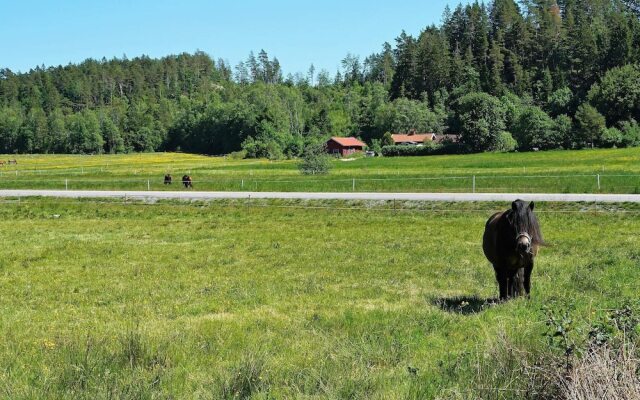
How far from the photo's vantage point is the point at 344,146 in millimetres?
145375

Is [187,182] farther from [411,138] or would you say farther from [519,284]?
[411,138]

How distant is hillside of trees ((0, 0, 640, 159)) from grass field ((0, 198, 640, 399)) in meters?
99.0

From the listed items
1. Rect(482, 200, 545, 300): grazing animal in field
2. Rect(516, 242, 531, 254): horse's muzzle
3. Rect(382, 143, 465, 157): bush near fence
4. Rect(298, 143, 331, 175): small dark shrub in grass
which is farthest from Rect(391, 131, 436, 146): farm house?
Rect(516, 242, 531, 254): horse's muzzle

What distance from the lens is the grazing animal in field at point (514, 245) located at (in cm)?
954

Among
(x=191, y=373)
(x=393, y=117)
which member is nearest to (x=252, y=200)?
(x=191, y=373)

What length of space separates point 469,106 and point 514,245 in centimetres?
11658

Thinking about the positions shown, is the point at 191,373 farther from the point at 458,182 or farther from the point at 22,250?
the point at 458,182

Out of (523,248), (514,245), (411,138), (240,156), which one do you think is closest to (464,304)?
(514,245)

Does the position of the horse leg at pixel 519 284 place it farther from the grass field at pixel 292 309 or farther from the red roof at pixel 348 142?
the red roof at pixel 348 142

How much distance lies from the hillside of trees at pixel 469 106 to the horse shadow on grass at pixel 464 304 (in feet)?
350

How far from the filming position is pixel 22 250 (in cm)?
2027

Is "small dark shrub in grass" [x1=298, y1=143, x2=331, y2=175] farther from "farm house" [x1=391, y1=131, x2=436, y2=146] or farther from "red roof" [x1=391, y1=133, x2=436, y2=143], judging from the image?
"red roof" [x1=391, y1=133, x2=436, y2=143]

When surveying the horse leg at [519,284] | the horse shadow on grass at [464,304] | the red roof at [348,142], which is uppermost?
the red roof at [348,142]

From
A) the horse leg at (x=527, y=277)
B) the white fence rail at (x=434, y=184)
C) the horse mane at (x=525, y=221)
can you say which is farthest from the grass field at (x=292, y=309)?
the white fence rail at (x=434, y=184)
